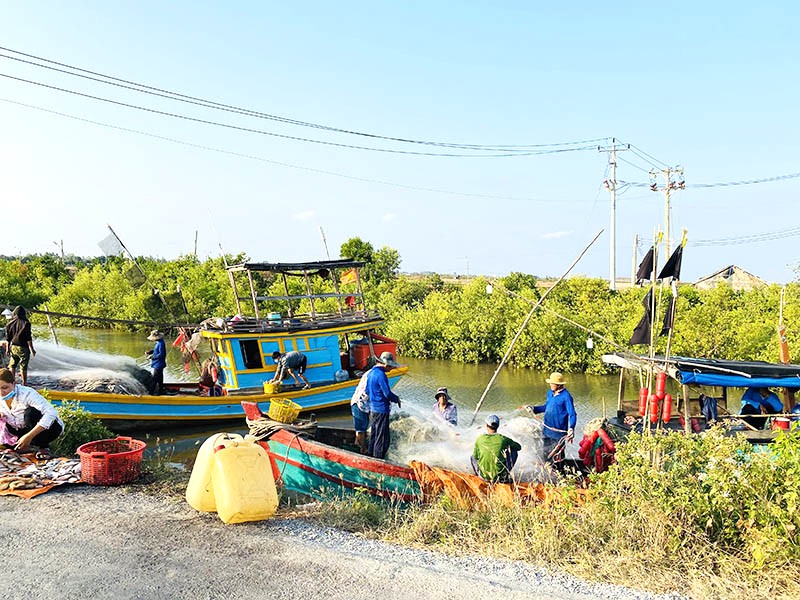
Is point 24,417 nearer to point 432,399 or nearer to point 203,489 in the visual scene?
point 203,489

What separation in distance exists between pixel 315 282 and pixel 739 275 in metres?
28.3

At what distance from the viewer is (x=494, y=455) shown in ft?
22.6

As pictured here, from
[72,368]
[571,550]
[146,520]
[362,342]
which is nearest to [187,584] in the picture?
[146,520]

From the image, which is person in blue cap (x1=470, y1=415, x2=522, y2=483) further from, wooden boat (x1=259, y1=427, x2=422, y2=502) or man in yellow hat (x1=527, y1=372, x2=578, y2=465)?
man in yellow hat (x1=527, y1=372, x2=578, y2=465)

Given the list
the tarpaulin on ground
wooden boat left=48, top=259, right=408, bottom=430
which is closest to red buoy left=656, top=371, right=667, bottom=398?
the tarpaulin on ground

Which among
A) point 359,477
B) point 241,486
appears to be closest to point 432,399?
point 359,477

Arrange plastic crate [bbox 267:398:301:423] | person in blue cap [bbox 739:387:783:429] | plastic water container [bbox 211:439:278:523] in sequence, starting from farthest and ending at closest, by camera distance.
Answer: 1. person in blue cap [bbox 739:387:783:429]
2. plastic crate [bbox 267:398:301:423]
3. plastic water container [bbox 211:439:278:523]

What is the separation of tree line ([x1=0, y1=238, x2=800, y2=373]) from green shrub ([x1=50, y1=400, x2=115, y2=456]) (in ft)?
24.6

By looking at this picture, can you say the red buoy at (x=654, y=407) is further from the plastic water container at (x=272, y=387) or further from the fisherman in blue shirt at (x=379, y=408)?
the plastic water container at (x=272, y=387)

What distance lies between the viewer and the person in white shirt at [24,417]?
22.7ft

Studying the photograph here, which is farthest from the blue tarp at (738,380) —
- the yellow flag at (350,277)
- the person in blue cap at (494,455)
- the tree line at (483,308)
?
the yellow flag at (350,277)

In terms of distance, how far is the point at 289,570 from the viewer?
484 centimetres

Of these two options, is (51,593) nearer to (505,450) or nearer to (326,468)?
(326,468)

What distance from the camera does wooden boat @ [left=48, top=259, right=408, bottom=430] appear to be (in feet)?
41.7
